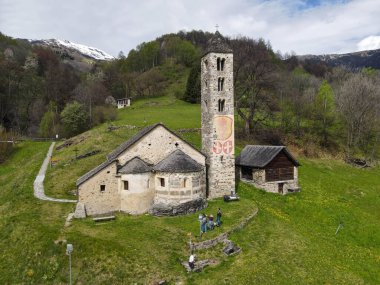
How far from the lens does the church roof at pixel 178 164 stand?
25.5m

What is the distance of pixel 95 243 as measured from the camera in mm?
19719

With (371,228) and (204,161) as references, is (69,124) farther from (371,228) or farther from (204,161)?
(371,228)

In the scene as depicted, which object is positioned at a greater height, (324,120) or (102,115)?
(102,115)

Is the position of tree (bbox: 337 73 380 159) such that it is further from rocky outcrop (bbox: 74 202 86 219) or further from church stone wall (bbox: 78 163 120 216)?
rocky outcrop (bbox: 74 202 86 219)

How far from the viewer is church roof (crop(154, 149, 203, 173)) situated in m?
25.5

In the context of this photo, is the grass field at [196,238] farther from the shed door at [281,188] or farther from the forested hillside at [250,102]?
the forested hillside at [250,102]

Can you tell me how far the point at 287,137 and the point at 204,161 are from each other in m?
29.3

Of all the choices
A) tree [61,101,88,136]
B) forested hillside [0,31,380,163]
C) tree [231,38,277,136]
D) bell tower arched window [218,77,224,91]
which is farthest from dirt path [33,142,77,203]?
tree [231,38,277,136]

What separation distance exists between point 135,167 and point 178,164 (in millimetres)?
3338

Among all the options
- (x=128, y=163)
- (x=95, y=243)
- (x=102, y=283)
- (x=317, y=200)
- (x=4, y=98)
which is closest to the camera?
(x=102, y=283)

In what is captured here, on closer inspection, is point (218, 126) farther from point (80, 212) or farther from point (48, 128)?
point (48, 128)

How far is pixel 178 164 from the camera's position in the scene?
85.2ft

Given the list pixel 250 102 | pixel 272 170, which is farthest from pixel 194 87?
pixel 272 170

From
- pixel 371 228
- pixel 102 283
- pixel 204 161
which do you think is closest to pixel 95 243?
pixel 102 283
